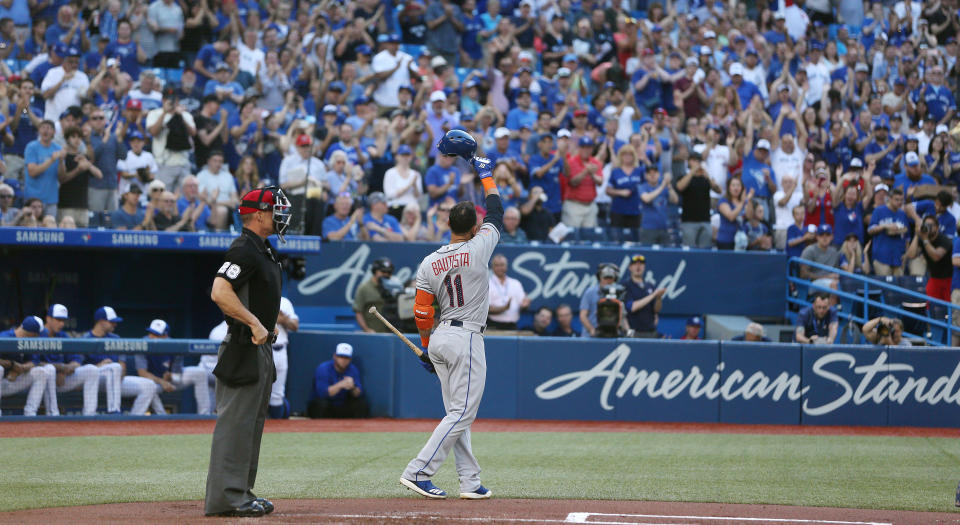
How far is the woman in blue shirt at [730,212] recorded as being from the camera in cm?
1708

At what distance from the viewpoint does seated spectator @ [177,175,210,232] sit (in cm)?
1465

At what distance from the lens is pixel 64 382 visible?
42.6 feet

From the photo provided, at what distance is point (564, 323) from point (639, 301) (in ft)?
3.39

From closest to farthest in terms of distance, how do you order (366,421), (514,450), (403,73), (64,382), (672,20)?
(514,450) < (64,382) < (366,421) < (403,73) < (672,20)

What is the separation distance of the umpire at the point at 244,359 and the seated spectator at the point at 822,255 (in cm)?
1129

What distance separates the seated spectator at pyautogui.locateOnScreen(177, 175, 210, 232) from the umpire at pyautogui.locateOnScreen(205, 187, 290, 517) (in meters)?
8.08

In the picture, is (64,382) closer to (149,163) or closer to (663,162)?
(149,163)

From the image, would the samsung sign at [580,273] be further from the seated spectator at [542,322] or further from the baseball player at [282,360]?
the baseball player at [282,360]

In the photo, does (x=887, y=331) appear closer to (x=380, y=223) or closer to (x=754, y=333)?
(x=754, y=333)

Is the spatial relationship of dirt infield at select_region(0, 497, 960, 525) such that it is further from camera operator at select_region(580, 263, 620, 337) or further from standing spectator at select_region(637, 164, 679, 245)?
standing spectator at select_region(637, 164, 679, 245)

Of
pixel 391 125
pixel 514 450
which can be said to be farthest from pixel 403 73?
pixel 514 450

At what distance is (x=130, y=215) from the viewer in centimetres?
1425

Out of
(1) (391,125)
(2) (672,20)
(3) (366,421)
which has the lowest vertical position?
(3) (366,421)

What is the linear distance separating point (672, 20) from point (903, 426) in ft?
33.4
